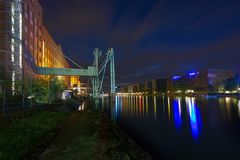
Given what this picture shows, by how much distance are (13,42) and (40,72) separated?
28811 millimetres

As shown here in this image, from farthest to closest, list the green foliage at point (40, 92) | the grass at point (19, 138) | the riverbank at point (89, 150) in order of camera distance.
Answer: the green foliage at point (40, 92) < the grass at point (19, 138) < the riverbank at point (89, 150)

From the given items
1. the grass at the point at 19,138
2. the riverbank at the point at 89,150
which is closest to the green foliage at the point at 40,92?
the grass at the point at 19,138

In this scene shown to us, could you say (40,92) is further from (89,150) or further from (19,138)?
(89,150)

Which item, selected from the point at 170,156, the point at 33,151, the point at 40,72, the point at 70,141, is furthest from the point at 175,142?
the point at 40,72

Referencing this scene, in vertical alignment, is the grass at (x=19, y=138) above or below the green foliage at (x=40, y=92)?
below

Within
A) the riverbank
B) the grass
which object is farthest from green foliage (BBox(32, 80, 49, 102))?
the riverbank

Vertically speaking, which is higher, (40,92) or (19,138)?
(40,92)

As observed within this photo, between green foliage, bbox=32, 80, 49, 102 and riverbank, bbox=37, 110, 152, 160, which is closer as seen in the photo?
riverbank, bbox=37, 110, 152, 160

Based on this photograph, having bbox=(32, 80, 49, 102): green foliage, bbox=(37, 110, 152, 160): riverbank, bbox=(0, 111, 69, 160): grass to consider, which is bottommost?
bbox=(37, 110, 152, 160): riverbank

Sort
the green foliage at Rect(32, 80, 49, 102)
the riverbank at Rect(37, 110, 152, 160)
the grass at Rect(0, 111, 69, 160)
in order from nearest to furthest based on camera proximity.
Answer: the riverbank at Rect(37, 110, 152, 160) < the grass at Rect(0, 111, 69, 160) < the green foliage at Rect(32, 80, 49, 102)

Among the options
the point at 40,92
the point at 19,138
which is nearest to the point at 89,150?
the point at 19,138

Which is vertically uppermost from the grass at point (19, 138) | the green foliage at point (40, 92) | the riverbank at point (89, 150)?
the green foliage at point (40, 92)

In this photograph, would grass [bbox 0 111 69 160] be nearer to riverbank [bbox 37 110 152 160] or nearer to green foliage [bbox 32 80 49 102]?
riverbank [bbox 37 110 152 160]

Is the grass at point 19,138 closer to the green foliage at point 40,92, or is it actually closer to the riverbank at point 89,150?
the riverbank at point 89,150
